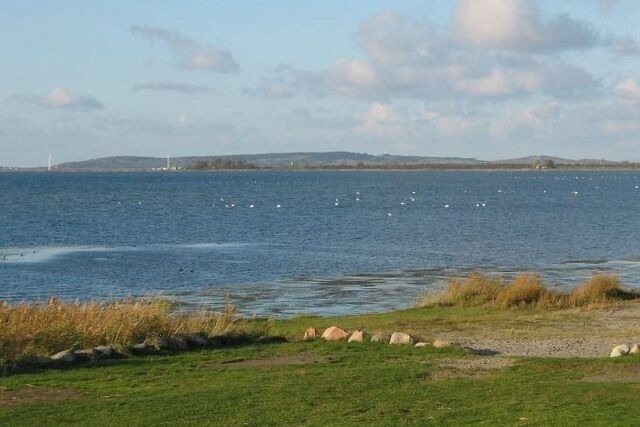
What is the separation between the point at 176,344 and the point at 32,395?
14.6 ft

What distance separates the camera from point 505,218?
8138 cm

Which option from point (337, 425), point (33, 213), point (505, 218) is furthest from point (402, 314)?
point (33, 213)

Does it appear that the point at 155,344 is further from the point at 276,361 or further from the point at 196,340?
the point at 276,361

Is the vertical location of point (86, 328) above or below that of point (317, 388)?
above

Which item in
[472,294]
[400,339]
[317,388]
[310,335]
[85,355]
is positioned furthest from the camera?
[472,294]

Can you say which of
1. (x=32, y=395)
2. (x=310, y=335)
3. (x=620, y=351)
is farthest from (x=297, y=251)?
(x=32, y=395)

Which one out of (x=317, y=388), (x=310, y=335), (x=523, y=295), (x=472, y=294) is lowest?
Result: (x=472, y=294)

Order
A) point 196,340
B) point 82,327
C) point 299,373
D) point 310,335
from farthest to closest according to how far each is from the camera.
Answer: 1. point 310,335
2. point 196,340
3. point 82,327
4. point 299,373

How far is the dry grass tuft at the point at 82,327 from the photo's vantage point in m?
16.2

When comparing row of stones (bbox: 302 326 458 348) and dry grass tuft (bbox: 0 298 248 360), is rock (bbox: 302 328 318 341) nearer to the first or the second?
row of stones (bbox: 302 326 458 348)

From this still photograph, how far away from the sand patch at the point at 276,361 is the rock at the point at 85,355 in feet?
6.85

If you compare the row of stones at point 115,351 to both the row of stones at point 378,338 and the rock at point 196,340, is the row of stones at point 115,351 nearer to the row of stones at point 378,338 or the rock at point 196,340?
the rock at point 196,340

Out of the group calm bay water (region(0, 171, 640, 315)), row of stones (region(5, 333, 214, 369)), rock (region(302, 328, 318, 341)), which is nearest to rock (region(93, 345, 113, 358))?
row of stones (region(5, 333, 214, 369))

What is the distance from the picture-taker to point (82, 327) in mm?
17375
